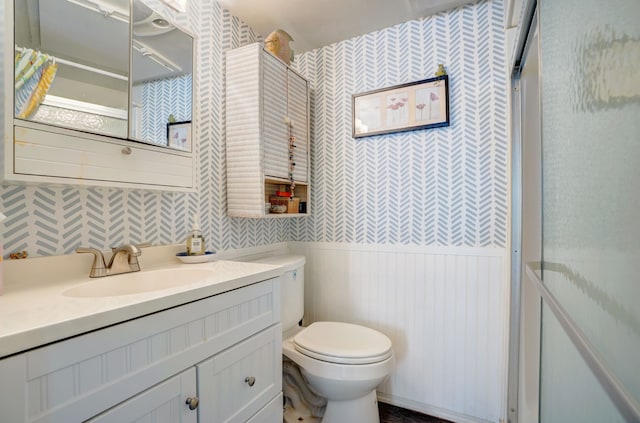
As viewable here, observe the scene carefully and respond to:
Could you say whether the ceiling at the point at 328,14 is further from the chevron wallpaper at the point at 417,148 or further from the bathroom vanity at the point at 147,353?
the bathroom vanity at the point at 147,353

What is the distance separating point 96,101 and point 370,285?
5.08 feet

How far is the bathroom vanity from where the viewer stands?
57 centimetres

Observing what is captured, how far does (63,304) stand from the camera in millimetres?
714

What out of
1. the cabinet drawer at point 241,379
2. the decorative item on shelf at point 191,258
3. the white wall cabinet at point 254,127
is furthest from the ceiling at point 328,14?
the cabinet drawer at point 241,379

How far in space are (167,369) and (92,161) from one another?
68 cm

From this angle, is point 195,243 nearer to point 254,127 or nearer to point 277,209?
point 277,209

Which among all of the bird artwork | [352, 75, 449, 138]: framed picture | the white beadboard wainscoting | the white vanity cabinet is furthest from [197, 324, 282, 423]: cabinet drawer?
the bird artwork

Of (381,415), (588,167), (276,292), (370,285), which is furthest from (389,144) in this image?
(381,415)

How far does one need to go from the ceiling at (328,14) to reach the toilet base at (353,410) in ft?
6.38

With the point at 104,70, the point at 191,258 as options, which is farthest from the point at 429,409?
the point at 104,70

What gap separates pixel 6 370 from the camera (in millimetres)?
529

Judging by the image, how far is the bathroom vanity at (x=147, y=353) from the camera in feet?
1.88

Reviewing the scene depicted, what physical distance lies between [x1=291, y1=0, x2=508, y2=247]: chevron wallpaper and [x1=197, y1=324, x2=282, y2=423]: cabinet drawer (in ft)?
3.04

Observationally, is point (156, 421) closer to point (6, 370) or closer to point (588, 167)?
point (6, 370)
